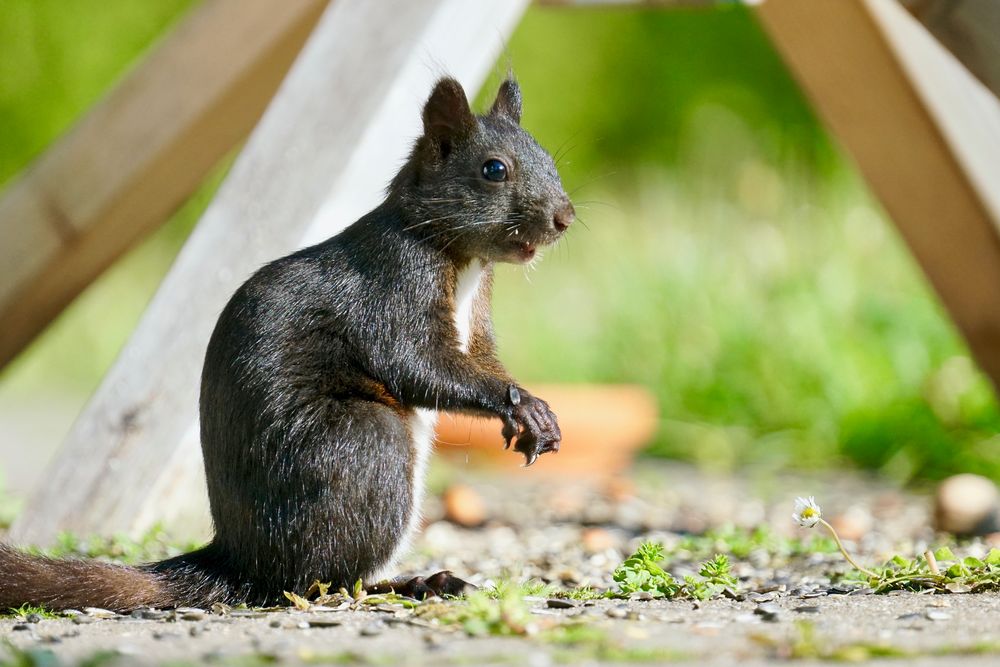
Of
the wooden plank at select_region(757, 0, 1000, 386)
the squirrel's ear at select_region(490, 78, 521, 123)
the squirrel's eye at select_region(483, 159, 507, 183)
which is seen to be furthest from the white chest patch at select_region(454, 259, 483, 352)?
the wooden plank at select_region(757, 0, 1000, 386)

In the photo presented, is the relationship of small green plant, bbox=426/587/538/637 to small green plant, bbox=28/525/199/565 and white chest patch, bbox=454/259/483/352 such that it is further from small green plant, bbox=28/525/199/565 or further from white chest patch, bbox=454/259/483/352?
small green plant, bbox=28/525/199/565

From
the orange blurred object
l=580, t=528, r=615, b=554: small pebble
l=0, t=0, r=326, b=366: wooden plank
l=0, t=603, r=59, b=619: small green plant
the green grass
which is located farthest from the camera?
the green grass

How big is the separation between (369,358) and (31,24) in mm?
9820

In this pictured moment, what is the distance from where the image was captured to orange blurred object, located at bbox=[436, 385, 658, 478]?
19.8 ft

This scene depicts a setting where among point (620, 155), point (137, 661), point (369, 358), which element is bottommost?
point (137, 661)

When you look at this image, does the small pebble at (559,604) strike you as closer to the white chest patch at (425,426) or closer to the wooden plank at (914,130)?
the white chest patch at (425,426)

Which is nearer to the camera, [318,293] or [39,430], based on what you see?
[318,293]

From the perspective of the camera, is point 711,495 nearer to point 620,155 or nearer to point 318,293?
point 318,293

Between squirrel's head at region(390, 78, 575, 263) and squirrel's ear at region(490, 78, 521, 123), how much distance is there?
21cm

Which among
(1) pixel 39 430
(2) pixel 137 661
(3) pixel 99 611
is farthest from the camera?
(1) pixel 39 430

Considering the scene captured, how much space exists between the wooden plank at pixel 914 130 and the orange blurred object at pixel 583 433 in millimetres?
2165

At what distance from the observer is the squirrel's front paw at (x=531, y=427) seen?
2629mm

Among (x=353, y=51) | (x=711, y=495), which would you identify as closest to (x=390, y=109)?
(x=353, y=51)

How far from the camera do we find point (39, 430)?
23.8ft
